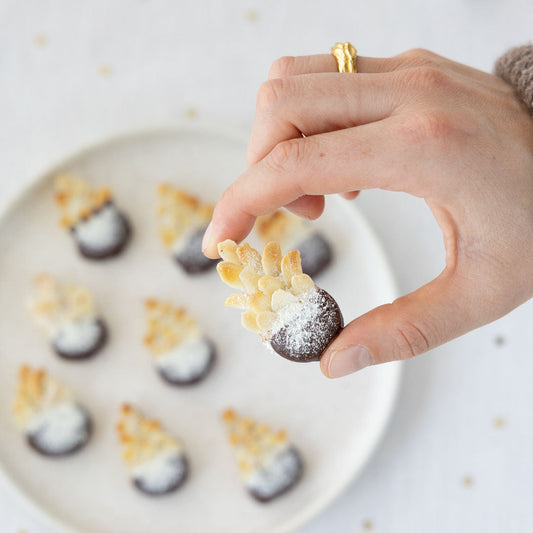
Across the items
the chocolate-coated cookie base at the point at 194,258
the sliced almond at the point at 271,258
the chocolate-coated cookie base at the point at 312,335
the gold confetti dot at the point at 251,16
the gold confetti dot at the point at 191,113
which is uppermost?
the gold confetti dot at the point at 251,16

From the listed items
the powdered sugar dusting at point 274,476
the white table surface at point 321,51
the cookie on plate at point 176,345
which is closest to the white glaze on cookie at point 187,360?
the cookie on plate at point 176,345

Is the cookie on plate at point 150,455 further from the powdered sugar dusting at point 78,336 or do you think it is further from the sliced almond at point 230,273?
the sliced almond at point 230,273

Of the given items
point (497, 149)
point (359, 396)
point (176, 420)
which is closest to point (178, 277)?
point (176, 420)

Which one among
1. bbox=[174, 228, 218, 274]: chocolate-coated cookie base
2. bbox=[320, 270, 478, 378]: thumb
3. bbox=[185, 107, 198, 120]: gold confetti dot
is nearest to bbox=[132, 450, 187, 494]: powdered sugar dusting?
bbox=[174, 228, 218, 274]: chocolate-coated cookie base

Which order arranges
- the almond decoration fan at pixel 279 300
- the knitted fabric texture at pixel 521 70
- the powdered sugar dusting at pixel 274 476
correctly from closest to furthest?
the almond decoration fan at pixel 279 300, the knitted fabric texture at pixel 521 70, the powdered sugar dusting at pixel 274 476

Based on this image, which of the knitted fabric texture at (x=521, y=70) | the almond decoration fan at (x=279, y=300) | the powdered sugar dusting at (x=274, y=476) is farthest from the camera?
the powdered sugar dusting at (x=274, y=476)

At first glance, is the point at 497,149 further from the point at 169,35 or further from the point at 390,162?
the point at 169,35
